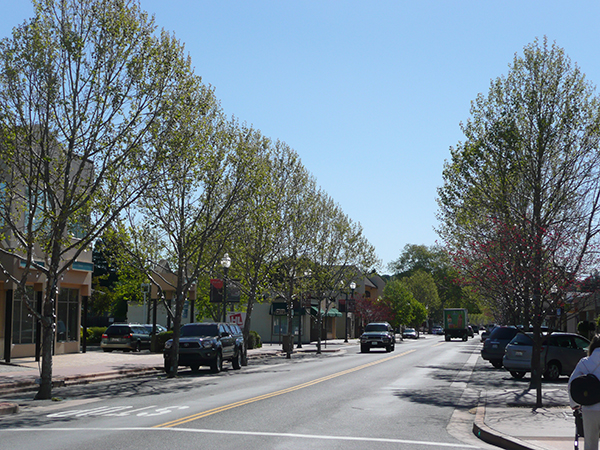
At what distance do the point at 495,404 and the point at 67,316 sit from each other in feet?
78.4

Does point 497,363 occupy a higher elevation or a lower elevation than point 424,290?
lower

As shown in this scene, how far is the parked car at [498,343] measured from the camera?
2977 centimetres

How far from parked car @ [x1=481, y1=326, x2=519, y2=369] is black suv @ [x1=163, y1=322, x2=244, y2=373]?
11.3m

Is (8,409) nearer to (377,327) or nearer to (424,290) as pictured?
(377,327)

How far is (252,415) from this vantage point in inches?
531

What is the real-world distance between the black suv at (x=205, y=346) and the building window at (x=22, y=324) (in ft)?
25.4

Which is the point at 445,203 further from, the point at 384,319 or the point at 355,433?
the point at 384,319

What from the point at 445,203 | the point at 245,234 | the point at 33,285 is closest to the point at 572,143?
the point at 445,203

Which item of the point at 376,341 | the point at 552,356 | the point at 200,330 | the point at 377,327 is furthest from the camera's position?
the point at 377,327

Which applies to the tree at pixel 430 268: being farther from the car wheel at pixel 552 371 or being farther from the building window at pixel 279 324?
the car wheel at pixel 552 371

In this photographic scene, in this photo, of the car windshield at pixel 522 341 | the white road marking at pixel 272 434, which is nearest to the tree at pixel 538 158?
the car windshield at pixel 522 341

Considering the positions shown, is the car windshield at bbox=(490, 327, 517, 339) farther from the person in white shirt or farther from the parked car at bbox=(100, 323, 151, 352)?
the person in white shirt

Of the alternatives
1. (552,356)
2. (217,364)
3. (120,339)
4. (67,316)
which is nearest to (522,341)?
(552,356)

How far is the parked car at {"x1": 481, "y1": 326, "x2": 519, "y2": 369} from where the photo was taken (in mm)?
29766
